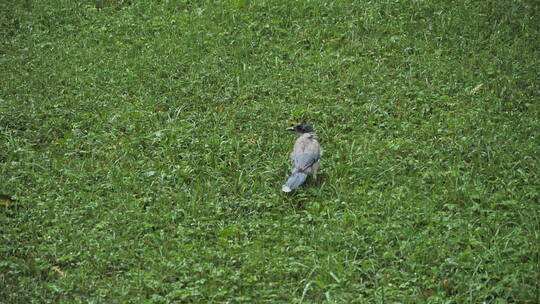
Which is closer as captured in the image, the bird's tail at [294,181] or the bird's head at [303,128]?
the bird's tail at [294,181]

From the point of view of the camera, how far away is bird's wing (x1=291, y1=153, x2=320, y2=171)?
8898mm

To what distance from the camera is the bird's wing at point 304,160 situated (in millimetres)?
8898

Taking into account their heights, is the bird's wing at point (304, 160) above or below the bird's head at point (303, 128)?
above

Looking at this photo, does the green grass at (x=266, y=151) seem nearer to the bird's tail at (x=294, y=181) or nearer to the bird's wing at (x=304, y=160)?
the bird's tail at (x=294, y=181)

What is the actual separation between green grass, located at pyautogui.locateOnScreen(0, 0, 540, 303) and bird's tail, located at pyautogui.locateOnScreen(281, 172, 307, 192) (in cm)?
15

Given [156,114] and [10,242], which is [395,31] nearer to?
[156,114]

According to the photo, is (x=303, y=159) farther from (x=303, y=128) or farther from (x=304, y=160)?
(x=303, y=128)

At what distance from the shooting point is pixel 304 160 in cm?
893

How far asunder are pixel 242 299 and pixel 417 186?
2.84 metres

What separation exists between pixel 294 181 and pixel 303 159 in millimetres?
327

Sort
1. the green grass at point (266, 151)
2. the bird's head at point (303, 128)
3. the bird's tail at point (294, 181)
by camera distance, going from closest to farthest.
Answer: the green grass at point (266, 151), the bird's tail at point (294, 181), the bird's head at point (303, 128)

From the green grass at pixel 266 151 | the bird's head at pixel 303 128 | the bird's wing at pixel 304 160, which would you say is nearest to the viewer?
the green grass at pixel 266 151

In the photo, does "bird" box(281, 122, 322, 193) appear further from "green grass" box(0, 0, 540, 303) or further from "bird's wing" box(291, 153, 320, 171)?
"green grass" box(0, 0, 540, 303)

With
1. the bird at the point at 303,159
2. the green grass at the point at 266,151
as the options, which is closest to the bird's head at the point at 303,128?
the bird at the point at 303,159
